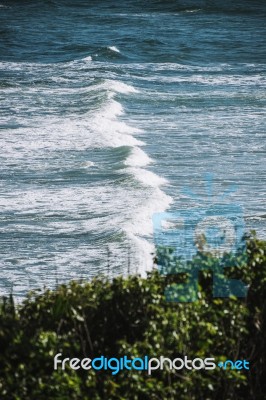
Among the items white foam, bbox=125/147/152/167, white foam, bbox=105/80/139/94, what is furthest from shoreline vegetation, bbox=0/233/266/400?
white foam, bbox=105/80/139/94

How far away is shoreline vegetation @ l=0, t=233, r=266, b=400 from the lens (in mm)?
7773

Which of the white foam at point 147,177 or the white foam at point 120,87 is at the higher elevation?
the white foam at point 147,177

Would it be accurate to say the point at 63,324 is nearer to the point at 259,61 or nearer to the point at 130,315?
the point at 130,315

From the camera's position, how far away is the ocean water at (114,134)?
19.5 m

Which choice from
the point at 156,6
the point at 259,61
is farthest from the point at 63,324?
the point at 156,6

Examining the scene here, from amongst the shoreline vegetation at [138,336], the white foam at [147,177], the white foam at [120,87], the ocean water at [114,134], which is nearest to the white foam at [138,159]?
the ocean water at [114,134]

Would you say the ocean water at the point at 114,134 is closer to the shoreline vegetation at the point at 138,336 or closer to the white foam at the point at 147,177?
the white foam at the point at 147,177

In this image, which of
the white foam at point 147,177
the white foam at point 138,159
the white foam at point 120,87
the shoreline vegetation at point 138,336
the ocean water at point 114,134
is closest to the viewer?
the shoreline vegetation at point 138,336

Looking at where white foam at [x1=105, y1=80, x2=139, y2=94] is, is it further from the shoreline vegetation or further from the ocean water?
the shoreline vegetation

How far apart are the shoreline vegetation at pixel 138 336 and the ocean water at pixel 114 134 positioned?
1853 millimetres

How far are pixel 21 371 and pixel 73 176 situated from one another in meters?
17.6

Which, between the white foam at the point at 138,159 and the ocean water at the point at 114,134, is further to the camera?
the white foam at the point at 138,159

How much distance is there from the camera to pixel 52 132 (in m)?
31.6

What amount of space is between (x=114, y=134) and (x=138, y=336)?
908 inches
